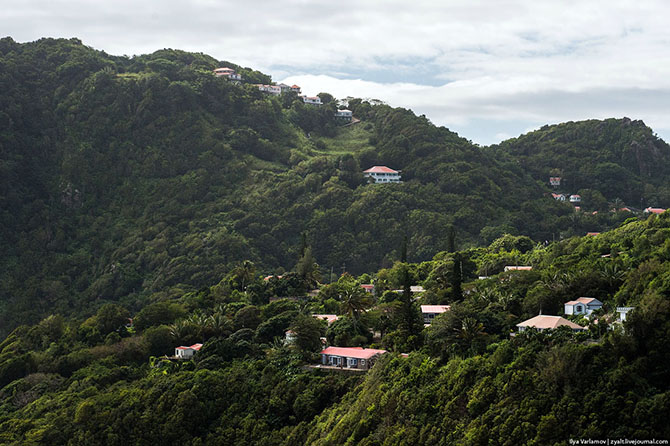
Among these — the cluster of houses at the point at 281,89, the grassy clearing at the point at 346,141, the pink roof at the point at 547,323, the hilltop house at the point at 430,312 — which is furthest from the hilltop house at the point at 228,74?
the pink roof at the point at 547,323

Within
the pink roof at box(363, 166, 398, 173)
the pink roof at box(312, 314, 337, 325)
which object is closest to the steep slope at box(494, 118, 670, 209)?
the pink roof at box(363, 166, 398, 173)

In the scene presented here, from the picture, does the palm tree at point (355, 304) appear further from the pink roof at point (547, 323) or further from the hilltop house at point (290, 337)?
the pink roof at point (547, 323)

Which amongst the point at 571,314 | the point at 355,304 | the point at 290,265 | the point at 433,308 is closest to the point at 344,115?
the point at 290,265

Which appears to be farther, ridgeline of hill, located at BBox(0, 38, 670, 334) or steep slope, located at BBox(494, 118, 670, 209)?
steep slope, located at BBox(494, 118, 670, 209)

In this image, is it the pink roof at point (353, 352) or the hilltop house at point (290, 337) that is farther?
the hilltop house at point (290, 337)

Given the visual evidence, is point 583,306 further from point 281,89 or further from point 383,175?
point 281,89

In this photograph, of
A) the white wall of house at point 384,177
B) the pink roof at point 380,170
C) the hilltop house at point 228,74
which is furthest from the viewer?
the hilltop house at point 228,74

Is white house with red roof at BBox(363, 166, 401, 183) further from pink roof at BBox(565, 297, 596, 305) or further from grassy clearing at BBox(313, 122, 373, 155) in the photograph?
pink roof at BBox(565, 297, 596, 305)

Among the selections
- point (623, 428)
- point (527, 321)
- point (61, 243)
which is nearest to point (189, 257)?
point (61, 243)
